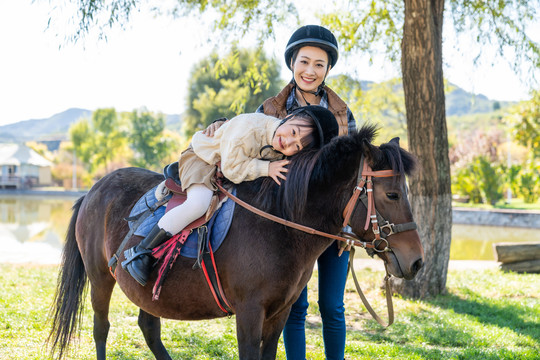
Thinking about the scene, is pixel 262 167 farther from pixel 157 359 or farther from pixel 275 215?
pixel 157 359

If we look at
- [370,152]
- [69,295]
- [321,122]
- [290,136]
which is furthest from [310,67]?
[69,295]

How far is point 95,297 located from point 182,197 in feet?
4.08

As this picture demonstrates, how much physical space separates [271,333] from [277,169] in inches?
38.8

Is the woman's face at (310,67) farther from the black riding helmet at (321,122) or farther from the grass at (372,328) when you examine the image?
the grass at (372,328)

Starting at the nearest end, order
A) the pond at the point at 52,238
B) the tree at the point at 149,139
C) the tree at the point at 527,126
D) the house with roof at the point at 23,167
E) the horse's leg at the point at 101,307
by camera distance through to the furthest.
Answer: the horse's leg at the point at 101,307, the pond at the point at 52,238, the tree at the point at 527,126, the tree at the point at 149,139, the house with roof at the point at 23,167

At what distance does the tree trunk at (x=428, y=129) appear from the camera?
6.33 meters

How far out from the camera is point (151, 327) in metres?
3.54

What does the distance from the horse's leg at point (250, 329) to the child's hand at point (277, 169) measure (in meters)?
0.67

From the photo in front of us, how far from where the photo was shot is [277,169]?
2.46 meters

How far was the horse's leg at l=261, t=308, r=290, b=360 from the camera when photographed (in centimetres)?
269

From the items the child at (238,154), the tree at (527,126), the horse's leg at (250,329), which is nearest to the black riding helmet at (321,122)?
the child at (238,154)

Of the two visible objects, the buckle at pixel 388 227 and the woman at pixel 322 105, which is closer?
the buckle at pixel 388 227

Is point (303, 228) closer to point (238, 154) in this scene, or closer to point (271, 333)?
point (238, 154)

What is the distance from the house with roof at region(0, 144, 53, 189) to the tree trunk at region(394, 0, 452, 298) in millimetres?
50828
